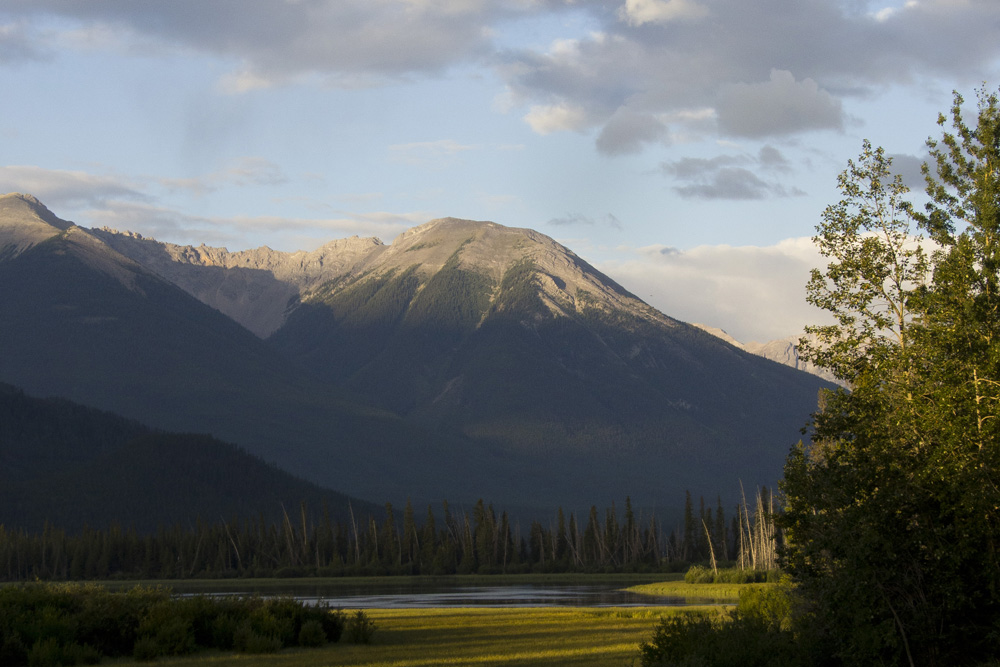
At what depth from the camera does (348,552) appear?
169 metres

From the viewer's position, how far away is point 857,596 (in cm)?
2614

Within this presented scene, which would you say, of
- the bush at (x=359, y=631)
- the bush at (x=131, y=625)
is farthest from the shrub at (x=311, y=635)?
the bush at (x=359, y=631)

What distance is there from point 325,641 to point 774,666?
Answer: 67.5ft

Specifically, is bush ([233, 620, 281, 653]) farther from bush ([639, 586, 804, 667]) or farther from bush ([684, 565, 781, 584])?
bush ([684, 565, 781, 584])

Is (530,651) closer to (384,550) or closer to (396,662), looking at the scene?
(396,662)

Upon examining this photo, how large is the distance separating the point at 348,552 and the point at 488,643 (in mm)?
130046

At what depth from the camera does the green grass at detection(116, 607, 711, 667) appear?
35656 mm

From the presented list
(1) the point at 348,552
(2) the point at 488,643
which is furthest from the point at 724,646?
(1) the point at 348,552

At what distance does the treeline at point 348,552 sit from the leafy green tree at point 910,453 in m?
125

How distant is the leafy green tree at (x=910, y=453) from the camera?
2572cm

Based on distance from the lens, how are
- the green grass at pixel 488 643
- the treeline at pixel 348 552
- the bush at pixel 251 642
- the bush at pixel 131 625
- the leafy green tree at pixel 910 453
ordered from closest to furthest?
the leafy green tree at pixel 910 453, the bush at pixel 131 625, the green grass at pixel 488 643, the bush at pixel 251 642, the treeline at pixel 348 552

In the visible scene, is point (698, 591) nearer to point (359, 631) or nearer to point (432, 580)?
point (359, 631)

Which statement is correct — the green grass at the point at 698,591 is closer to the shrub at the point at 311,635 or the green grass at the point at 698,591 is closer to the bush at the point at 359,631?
the bush at the point at 359,631

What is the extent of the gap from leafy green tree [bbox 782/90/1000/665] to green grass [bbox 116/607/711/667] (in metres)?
6.89
